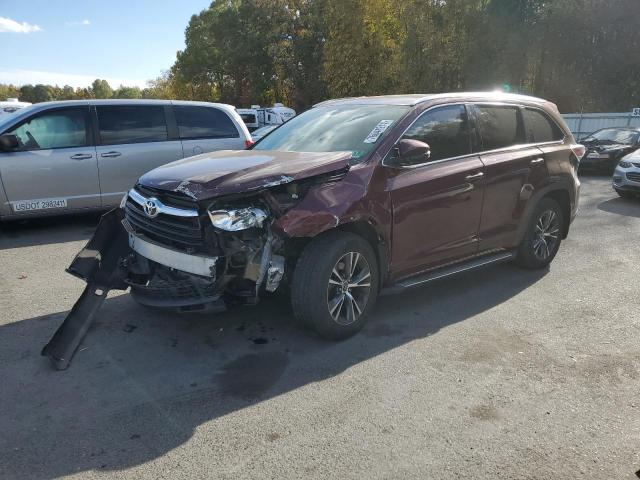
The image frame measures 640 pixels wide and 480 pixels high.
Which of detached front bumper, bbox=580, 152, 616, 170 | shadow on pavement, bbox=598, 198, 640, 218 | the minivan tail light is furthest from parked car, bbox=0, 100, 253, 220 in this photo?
detached front bumper, bbox=580, 152, 616, 170

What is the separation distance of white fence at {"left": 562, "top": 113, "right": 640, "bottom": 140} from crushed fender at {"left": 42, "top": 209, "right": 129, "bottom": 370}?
2231 centimetres

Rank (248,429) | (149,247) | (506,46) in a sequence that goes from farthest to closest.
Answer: (506,46) → (149,247) → (248,429)

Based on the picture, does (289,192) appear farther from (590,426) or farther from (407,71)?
(407,71)

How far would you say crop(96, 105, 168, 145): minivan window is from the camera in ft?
24.7

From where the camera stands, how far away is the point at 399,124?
14.2 ft

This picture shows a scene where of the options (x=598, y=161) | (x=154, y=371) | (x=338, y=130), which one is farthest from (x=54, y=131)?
(x=598, y=161)

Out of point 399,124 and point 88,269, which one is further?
point 399,124

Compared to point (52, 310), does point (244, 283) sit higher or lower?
higher

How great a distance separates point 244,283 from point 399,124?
1.88m

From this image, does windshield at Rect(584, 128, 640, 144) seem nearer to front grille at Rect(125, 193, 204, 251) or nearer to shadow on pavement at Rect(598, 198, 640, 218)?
shadow on pavement at Rect(598, 198, 640, 218)

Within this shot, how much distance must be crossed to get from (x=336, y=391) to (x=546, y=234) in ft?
11.7

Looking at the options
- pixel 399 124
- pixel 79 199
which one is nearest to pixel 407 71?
pixel 79 199

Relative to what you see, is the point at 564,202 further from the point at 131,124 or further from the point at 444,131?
the point at 131,124

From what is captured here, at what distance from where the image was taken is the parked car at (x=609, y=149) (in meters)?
15.1
